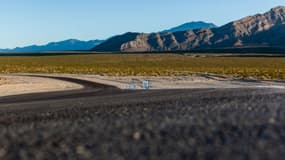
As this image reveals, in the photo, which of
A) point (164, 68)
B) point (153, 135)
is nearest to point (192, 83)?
point (153, 135)

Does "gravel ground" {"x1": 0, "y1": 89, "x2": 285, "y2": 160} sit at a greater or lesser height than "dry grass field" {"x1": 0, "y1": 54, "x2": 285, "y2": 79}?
greater

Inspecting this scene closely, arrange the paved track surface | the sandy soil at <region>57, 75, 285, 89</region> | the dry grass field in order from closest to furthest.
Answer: the paved track surface
the sandy soil at <region>57, 75, 285, 89</region>
the dry grass field

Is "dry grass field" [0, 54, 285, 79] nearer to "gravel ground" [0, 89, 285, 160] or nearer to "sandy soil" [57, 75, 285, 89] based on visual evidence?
"sandy soil" [57, 75, 285, 89]

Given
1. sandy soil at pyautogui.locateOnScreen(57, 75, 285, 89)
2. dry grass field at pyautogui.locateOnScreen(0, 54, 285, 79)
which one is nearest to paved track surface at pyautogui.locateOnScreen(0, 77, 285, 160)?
sandy soil at pyautogui.locateOnScreen(57, 75, 285, 89)

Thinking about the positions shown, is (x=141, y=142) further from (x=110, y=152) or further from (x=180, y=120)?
(x=180, y=120)

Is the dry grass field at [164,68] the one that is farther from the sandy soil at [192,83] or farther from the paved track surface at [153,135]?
the paved track surface at [153,135]

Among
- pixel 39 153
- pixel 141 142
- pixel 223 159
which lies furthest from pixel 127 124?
pixel 223 159

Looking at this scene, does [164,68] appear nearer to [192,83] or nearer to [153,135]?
[192,83]

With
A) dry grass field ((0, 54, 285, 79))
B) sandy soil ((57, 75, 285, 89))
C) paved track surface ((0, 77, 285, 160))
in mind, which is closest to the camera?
paved track surface ((0, 77, 285, 160))

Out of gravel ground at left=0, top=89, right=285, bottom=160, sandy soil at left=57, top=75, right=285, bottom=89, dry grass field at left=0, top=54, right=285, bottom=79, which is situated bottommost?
dry grass field at left=0, top=54, right=285, bottom=79

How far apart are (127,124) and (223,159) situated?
4.22 metres

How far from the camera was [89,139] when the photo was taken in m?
10.3

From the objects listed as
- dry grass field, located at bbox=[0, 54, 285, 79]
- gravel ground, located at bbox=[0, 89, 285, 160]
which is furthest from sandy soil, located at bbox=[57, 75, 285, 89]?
gravel ground, located at bbox=[0, 89, 285, 160]

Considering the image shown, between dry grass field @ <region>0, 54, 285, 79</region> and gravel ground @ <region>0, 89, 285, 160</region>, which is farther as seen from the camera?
dry grass field @ <region>0, 54, 285, 79</region>
